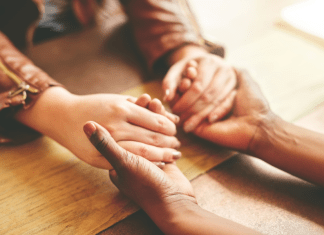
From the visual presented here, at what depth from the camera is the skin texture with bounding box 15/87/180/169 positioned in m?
0.53

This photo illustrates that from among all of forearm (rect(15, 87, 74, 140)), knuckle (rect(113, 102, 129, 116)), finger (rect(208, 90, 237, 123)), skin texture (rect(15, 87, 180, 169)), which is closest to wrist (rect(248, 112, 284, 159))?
finger (rect(208, 90, 237, 123))

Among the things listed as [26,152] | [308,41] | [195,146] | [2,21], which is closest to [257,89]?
[195,146]

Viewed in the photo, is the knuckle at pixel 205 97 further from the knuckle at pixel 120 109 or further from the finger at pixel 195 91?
the knuckle at pixel 120 109

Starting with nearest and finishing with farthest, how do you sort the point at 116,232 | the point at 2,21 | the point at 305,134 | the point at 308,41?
the point at 116,232, the point at 305,134, the point at 2,21, the point at 308,41

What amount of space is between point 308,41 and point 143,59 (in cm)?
75

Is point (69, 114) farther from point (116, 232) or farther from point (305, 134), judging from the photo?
point (305, 134)

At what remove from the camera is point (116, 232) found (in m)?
0.48

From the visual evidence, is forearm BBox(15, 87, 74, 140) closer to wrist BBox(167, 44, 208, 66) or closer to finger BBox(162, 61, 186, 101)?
finger BBox(162, 61, 186, 101)

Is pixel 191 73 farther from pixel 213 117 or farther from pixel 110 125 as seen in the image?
pixel 110 125

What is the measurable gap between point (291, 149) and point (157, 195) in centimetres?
35

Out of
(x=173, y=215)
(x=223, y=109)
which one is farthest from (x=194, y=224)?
(x=223, y=109)

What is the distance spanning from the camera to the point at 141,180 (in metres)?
0.45

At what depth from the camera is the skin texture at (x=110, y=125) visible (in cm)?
53

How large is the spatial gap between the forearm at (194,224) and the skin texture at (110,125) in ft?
0.46
